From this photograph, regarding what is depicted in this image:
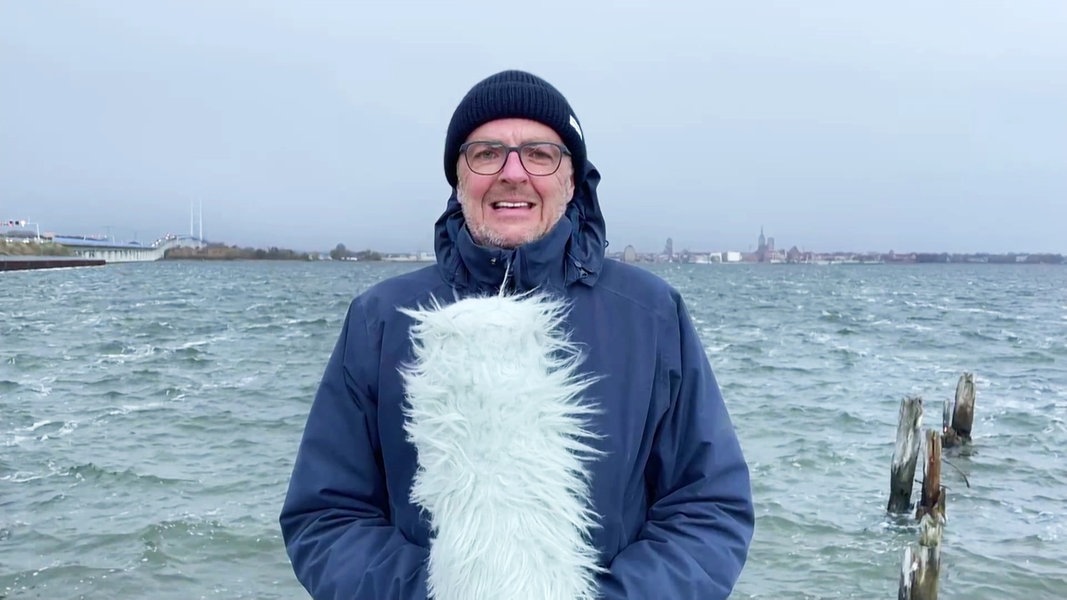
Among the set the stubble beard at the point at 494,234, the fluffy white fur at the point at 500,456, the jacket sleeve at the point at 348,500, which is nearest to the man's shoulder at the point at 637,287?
the stubble beard at the point at 494,234

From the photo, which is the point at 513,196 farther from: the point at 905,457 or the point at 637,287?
the point at 905,457

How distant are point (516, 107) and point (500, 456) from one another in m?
1.03

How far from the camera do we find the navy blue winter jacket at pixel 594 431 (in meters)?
2.20

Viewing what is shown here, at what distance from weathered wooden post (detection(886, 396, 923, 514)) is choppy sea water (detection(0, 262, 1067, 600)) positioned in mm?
363

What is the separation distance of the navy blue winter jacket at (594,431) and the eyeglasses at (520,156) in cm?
19

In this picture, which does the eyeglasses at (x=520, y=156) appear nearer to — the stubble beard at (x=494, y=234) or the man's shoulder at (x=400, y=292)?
the stubble beard at (x=494, y=234)

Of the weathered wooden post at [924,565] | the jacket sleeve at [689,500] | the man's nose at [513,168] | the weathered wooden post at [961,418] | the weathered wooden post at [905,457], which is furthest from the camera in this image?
the weathered wooden post at [961,418]

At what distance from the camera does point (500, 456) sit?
1992 mm

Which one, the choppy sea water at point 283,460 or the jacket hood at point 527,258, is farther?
the choppy sea water at point 283,460

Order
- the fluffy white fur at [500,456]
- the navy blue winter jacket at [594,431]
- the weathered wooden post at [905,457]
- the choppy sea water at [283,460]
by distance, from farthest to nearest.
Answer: the weathered wooden post at [905,457] → the choppy sea water at [283,460] → the navy blue winter jacket at [594,431] → the fluffy white fur at [500,456]

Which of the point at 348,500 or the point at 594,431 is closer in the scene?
the point at 594,431

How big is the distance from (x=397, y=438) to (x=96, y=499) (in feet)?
33.2

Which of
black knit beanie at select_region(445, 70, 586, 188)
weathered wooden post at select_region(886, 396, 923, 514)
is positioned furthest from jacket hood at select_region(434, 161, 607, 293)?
weathered wooden post at select_region(886, 396, 923, 514)

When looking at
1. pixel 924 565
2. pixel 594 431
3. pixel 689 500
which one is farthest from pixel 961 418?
pixel 594 431
